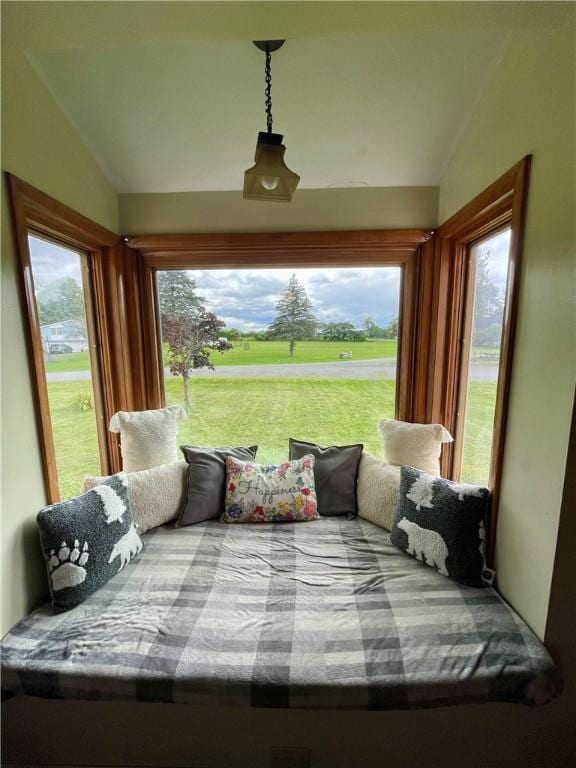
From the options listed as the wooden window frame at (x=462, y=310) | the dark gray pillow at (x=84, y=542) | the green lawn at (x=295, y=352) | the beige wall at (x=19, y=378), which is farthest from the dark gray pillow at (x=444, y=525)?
the beige wall at (x=19, y=378)

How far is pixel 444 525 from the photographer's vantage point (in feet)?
4.38

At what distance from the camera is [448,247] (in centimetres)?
176

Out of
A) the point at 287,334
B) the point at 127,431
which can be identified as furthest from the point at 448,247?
the point at 127,431

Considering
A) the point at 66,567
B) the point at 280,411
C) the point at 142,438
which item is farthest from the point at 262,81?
the point at 66,567

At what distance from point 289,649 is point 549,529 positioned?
91cm

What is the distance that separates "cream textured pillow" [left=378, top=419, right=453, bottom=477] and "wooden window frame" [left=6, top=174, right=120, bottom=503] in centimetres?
165

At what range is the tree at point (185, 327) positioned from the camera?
2.04 metres

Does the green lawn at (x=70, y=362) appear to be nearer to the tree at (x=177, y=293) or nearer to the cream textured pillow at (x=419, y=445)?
the tree at (x=177, y=293)

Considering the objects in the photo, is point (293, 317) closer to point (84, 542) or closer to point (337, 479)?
point (337, 479)

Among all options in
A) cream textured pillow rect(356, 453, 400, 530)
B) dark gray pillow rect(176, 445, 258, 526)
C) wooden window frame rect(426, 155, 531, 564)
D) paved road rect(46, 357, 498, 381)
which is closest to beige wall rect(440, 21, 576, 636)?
wooden window frame rect(426, 155, 531, 564)

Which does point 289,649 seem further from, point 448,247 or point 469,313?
point 448,247

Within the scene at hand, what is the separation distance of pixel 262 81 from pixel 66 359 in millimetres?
1533

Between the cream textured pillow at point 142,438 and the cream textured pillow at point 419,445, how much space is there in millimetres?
1319

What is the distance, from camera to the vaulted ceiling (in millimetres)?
868
